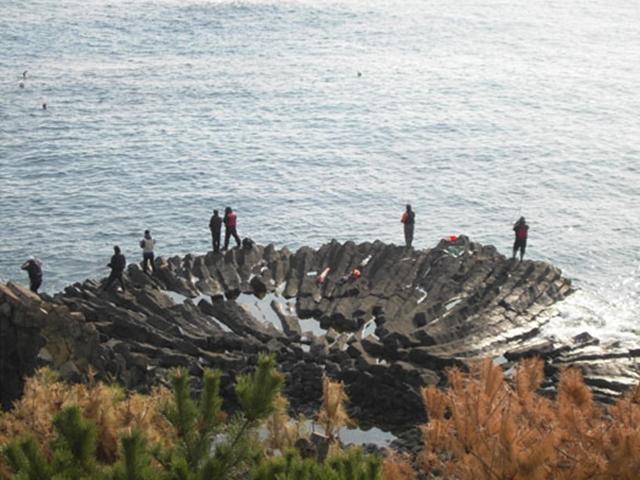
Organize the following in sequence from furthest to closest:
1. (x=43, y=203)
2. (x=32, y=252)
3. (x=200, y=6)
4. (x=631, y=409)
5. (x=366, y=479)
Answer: (x=200, y=6) < (x=43, y=203) < (x=32, y=252) < (x=631, y=409) < (x=366, y=479)

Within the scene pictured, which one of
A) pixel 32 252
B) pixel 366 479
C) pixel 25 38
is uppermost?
pixel 25 38

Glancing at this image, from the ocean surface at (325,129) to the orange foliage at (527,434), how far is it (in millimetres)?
20377

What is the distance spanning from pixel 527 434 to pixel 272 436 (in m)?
9.21

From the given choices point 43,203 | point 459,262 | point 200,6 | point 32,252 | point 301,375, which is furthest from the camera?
point 200,6

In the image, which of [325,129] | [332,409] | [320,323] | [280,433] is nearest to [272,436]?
[280,433]

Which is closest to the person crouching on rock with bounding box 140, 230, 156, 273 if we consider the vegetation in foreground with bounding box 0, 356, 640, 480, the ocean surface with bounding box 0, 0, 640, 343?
the ocean surface with bounding box 0, 0, 640, 343

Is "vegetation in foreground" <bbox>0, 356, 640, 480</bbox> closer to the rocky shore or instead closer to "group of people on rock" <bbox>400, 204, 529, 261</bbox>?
the rocky shore

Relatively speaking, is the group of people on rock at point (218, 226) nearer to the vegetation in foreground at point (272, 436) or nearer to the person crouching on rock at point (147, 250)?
the person crouching on rock at point (147, 250)

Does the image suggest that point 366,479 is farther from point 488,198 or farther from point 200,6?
point 200,6

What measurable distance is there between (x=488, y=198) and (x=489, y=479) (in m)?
58.9

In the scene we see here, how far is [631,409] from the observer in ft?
95.7

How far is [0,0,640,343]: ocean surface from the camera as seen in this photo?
74438 mm

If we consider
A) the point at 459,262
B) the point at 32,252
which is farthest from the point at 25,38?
the point at 459,262

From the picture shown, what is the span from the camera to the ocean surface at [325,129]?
244ft
